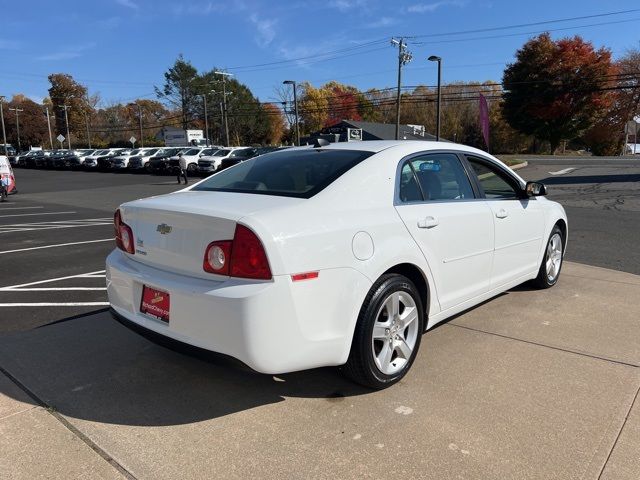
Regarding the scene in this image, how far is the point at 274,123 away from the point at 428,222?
8737 centimetres

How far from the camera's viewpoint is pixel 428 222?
3.47 metres

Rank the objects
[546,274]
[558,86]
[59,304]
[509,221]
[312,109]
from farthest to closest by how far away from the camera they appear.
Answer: [312,109] < [558,86] < [546,274] < [59,304] < [509,221]

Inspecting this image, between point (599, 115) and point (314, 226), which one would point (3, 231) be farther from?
point (599, 115)

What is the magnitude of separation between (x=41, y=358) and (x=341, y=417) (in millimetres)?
2295

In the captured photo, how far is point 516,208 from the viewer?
4543mm

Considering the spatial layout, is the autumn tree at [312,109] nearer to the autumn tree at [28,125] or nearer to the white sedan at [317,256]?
the autumn tree at [28,125]

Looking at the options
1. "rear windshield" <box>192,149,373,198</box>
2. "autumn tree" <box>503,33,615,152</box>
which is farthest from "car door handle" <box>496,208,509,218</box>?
"autumn tree" <box>503,33,615,152</box>

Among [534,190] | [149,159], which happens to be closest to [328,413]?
[534,190]

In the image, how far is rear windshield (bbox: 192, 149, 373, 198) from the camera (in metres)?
3.27

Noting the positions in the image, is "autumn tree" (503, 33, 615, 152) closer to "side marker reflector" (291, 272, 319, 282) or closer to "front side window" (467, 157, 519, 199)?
"front side window" (467, 157, 519, 199)

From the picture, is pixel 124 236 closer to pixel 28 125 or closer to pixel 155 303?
pixel 155 303

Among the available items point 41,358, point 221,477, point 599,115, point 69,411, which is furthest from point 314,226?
point 599,115

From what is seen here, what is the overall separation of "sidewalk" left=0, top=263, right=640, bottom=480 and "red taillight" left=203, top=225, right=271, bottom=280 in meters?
0.87

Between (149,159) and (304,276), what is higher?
(304,276)
